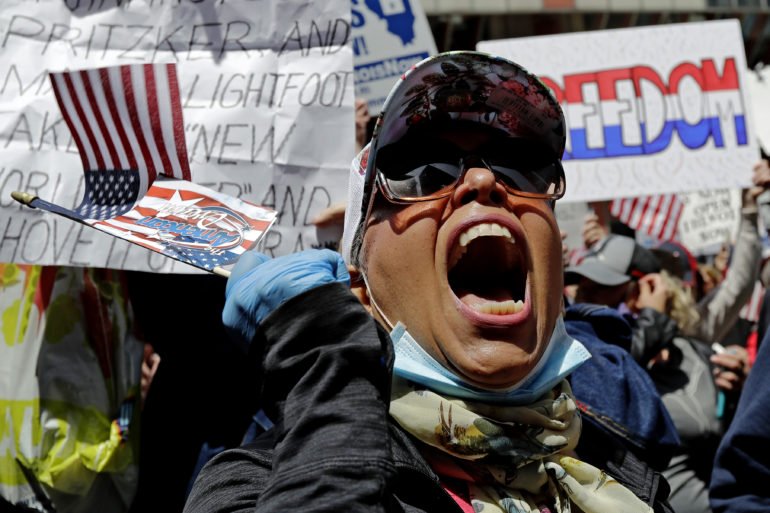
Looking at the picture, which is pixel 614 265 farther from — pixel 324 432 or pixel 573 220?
pixel 573 220

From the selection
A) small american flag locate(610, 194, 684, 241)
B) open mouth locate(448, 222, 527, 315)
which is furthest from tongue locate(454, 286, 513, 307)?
small american flag locate(610, 194, 684, 241)

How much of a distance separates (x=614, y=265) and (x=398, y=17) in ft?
5.30

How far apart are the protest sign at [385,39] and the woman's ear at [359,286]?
2.48 metres

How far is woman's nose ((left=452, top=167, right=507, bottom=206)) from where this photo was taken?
171 centimetres

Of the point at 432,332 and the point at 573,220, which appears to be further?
the point at 573,220

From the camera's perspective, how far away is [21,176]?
8.59 ft

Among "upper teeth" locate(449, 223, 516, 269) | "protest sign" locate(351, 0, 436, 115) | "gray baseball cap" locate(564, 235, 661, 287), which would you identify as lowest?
"gray baseball cap" locate(564, 235, 661, 287)

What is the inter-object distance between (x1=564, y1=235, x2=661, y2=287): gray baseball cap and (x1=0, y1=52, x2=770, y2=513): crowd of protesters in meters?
1.43

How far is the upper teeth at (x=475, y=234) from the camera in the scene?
1682mm

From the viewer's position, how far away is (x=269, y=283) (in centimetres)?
144

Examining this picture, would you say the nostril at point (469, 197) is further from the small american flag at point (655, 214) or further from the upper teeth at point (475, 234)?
the small american flag at point (655, 214)

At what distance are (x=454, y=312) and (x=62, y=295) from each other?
5.25 feet

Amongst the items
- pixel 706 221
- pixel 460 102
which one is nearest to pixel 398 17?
pixel 460 102

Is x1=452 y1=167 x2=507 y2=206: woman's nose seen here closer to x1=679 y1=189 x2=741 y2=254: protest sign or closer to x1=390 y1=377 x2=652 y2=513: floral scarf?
x1=390 y1=377 x2=652 y2=513: floral scarf
